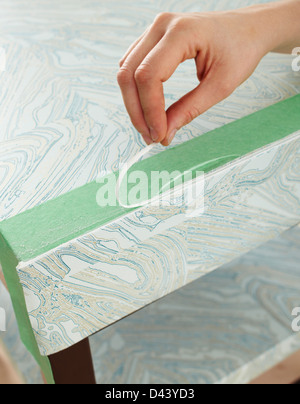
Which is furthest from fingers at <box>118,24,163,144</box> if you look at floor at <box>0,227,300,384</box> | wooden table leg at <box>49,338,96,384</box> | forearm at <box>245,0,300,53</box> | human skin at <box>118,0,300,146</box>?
floor at <box>0,227,300,384</box>

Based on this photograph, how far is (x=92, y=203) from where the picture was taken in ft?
1.38

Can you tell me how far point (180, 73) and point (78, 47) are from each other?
0.19m

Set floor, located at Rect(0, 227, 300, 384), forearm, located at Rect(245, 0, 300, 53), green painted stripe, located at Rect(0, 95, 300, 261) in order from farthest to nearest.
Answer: floor, located at Rect(0, 227, 300, 384) → forearm, located at Rect(245, 0, 300, 53) → green painted stripe, located at Rect(0, 95, 300, 261)

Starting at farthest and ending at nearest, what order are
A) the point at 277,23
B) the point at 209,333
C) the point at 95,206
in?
the point at 209,333
the point at 277,23
the point at 95,206

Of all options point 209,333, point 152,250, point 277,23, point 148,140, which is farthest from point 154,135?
point 209,333

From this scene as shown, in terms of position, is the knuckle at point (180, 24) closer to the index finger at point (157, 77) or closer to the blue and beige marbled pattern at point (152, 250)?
the index finger at point (157, 77)

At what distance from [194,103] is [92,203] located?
15 centimetres

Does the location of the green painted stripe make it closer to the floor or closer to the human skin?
the human skin

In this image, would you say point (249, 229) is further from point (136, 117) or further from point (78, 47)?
point (78, 47)

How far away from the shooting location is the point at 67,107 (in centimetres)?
57

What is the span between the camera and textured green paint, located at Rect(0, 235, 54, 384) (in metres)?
0.40

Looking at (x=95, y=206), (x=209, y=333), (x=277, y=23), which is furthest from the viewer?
(x=209, y=333)

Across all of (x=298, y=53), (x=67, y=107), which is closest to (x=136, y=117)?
(x=67, y=107)

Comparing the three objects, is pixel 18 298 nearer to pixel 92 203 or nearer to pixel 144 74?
pixel 92 203
